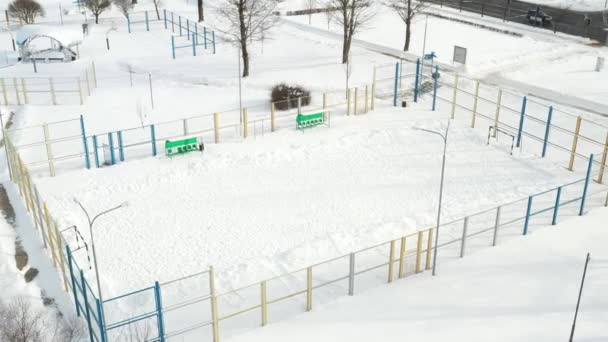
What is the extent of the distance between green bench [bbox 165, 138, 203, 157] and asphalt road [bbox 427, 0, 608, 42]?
87.0 feet

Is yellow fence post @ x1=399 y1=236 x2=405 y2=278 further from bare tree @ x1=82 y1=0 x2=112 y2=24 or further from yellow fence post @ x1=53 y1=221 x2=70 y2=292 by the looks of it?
bare tree @ x1=82 y1=0 x2=112 y2=24

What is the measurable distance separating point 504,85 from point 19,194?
21132 mm

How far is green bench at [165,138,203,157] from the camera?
71.9 feet

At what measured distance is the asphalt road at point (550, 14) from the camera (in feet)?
129

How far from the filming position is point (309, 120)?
80.1 ft

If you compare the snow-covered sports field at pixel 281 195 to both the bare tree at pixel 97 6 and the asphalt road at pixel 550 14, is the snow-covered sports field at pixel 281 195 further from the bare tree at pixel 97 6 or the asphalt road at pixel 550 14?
the bare tree at pixel 97 6

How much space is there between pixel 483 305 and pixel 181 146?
11.8m

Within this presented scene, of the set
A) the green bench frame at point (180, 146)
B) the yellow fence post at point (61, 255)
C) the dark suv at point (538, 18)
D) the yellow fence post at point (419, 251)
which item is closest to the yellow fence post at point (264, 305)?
the yellow fence post at point (419, 251)

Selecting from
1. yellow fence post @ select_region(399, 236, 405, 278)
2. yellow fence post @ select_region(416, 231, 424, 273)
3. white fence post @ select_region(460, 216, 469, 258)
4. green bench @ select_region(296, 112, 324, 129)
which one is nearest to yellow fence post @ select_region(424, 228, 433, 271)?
yellow fence post @ select_region(416, 231, 424, 273)

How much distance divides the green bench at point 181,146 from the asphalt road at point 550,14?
87.0 feet

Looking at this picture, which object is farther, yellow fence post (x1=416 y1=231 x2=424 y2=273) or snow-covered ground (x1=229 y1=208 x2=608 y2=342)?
yellow fence post (x1=416 y1=231 x2=424 y2=273)

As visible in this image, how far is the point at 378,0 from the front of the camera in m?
47.2

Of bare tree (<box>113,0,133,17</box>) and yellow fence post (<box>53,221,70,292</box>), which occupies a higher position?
bare tree (<box>113,0,133,17</box>)

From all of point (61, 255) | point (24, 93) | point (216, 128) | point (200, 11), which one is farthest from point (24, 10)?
point (61, 255)
